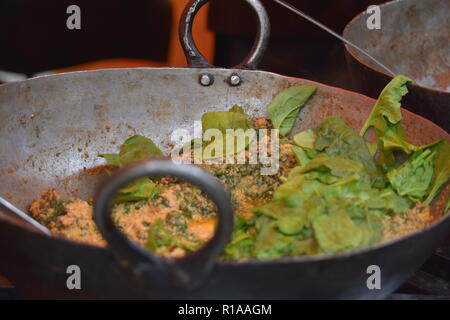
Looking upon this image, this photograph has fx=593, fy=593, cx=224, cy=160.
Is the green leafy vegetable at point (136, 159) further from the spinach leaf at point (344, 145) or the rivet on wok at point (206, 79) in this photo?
the spinach leaf at point (344, 145)

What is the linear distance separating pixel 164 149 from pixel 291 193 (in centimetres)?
46

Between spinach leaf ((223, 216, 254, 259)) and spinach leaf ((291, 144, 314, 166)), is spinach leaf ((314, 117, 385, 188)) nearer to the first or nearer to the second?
spinach leaf ((291, 144, 314, 166))

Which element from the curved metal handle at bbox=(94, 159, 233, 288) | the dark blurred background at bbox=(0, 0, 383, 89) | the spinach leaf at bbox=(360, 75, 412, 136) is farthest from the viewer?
the dark blurred background at bbox=(0, 0, 383, 89)

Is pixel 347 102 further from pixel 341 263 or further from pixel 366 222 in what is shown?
pixel 341 263

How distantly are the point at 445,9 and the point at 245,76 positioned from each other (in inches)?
27.4

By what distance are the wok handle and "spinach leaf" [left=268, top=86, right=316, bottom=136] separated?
0.10 m

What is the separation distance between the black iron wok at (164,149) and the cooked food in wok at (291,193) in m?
Answer: 0.04

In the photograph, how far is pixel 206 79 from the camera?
1.27 meters

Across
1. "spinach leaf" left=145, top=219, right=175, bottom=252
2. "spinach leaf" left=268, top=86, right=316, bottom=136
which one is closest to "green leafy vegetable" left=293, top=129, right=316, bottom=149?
"spinach leaf" left=268, top=86, right=316, bottom=136

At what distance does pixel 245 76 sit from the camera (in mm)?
1274

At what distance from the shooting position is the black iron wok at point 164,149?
0.65 meters

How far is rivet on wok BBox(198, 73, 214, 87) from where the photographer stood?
127 cm

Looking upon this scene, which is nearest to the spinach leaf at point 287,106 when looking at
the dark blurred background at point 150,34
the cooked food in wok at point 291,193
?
the cooked food in wok at point 291,193

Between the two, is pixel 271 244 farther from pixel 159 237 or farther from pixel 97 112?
pixel 97 112
